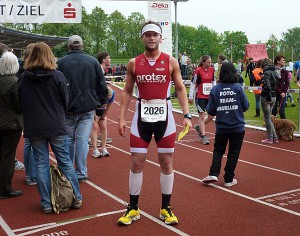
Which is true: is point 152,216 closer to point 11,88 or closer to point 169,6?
point 11,88

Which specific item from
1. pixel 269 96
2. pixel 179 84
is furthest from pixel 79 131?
pixel 269 96

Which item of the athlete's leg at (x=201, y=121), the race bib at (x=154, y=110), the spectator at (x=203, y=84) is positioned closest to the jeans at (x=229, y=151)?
the race bib at (x=154, y=110)

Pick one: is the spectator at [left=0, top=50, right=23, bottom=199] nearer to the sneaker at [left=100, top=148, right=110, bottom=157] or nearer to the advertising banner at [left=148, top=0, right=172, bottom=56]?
the sneaker at [left=100, top=148, right=110, bottom=157]

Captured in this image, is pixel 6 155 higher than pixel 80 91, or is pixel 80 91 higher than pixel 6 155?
pixel 80 91

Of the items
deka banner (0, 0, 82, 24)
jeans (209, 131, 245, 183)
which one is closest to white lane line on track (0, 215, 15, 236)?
jeans (209, 131, 245, 183)

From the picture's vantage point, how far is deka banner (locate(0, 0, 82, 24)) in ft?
42.3

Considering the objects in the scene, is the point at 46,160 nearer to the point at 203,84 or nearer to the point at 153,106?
the point at 153,106

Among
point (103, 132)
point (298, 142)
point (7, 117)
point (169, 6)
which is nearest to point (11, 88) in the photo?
point (7, 117)

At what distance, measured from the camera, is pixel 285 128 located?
1047cm

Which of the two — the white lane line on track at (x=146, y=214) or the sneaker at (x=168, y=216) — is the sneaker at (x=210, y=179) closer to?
the white lane line on track at (x=146, y=214)

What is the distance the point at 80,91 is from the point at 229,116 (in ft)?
7.66

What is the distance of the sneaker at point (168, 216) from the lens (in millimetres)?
4690

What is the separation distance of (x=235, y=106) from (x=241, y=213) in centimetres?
192

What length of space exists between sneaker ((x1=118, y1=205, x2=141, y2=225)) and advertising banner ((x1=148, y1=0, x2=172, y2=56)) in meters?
9.99
